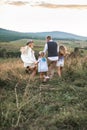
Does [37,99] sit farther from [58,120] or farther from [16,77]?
[16,77]

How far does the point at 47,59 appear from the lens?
1598 cm

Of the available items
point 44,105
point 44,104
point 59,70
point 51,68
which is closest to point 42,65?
point 51,68

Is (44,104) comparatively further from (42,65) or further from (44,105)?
(42,65)

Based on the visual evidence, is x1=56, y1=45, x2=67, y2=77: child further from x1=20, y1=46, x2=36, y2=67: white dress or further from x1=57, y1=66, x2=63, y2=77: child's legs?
x1=20, y1=46, x2=36, y2=67: white dress

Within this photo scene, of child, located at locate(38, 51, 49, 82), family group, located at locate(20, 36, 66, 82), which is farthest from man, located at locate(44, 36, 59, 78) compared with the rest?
child, located at locate(38, 51, 49, 82)

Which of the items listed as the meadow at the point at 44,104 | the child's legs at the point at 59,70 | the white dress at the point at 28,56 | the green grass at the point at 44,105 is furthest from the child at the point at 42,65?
the green grass at the point at 44,105

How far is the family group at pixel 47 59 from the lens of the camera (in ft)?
50.3

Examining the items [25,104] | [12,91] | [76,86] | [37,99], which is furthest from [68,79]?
[25,104]

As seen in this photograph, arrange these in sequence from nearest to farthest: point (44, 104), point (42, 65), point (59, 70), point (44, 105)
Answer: point (44, 105), point (44, 104), point (59, 70), point (42, 65)

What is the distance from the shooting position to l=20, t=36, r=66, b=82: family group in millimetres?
15344

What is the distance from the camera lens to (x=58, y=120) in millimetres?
8633

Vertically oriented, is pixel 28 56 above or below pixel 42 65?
above

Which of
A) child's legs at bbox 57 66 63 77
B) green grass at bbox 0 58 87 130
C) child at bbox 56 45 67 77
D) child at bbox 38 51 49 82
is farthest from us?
child at bbox 56 45 67 77

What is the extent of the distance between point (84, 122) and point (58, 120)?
1.58ft
